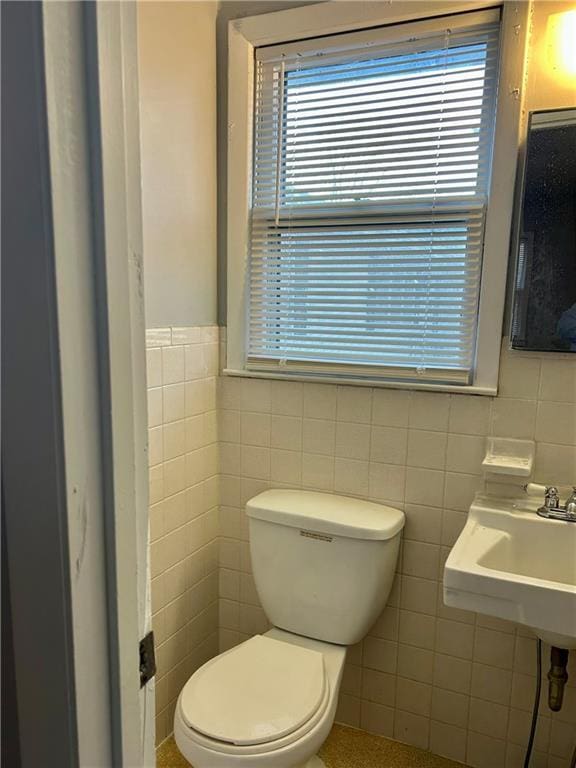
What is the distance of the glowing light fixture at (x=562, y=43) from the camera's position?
1314mm

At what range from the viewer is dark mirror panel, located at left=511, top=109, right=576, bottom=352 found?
1351 mm

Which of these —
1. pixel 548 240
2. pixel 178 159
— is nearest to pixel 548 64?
pixel 548 240

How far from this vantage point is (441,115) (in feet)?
4.94

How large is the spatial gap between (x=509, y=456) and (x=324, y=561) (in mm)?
617

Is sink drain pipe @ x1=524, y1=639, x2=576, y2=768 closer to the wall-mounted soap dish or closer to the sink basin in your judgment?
the sink basin

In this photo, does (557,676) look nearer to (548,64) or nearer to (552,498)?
(552,498)

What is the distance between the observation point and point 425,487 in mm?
1607

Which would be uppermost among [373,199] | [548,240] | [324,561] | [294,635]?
[373,199]

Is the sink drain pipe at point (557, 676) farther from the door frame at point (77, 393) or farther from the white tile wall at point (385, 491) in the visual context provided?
the door frame at point (77, 393)

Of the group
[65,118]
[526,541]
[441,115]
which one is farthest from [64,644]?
[441,115]

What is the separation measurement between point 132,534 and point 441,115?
148 cm

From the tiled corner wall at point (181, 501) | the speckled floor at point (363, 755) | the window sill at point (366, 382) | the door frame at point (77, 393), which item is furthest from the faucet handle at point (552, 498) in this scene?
the door frame at point (77, 393)

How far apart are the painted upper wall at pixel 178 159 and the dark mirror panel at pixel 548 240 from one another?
3.16 feet

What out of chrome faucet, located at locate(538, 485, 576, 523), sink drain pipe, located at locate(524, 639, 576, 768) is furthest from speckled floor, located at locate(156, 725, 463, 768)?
chrome faucet, located at locate(538, 485, 576, 523)
